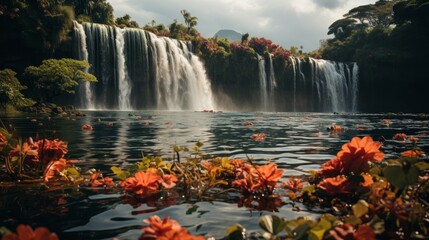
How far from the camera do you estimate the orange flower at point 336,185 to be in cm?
218

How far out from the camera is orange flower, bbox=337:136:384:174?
7.22 feet

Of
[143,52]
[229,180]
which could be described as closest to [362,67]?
[143,52]

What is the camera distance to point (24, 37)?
30078mm

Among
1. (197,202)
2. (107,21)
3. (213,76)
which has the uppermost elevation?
(107,21)

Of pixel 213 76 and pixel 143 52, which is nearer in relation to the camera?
pixel 143 52

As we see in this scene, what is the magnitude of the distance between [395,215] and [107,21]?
45800mm

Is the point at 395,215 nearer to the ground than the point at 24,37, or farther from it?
nearer to the ground

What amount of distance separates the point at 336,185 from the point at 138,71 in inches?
1455

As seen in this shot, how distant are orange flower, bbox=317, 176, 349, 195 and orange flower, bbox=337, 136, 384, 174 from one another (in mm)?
107

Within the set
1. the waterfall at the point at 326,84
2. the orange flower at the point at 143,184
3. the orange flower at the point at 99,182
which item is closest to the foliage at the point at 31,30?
the waterfall at the point at 326,84

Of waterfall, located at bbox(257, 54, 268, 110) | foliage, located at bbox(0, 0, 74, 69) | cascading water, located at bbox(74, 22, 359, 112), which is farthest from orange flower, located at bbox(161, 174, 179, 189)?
waterfall, located at bbox(257, 54, 268, 110)

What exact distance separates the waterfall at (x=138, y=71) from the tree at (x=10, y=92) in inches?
422

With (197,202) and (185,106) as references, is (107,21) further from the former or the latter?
(197,202)

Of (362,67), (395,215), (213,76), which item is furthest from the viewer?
(362,67)
